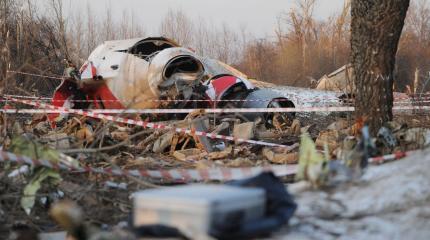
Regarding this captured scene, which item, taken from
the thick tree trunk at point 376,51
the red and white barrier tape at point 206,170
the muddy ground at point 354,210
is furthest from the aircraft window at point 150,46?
the muddy ground at point 354,210

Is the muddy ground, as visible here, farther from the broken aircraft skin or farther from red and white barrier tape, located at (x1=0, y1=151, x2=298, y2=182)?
the broken aircraft skin

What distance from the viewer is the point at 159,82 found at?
11234 mm

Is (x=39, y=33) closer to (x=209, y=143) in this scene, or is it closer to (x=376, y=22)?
(x=209, y=143)

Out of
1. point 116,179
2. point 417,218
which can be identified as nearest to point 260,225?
point 417,218

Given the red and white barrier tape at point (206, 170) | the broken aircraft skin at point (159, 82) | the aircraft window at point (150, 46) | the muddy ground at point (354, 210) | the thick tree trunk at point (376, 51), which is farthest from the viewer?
the aircraft window at point (150, 46)

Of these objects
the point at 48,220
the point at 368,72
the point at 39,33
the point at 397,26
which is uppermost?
the point at 39,33

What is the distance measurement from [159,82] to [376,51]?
18.6 feet

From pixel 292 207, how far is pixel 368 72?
12.7ft

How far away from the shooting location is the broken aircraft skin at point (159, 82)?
11281mm

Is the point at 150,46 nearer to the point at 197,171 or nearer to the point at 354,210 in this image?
the point at 197,171

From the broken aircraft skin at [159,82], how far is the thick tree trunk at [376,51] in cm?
465

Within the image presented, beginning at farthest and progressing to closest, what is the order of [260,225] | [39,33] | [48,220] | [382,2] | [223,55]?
[223,55], [39,33], [382,2], [48,220], [260,225]

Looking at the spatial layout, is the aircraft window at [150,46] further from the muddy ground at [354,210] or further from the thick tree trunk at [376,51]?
the muddy ground at [354,210]

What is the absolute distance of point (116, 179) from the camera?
5.68m
